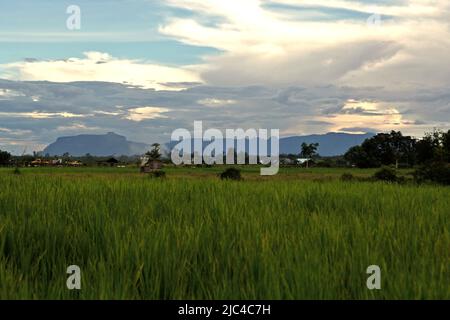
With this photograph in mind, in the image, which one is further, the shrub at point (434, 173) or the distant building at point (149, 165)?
the distant building at point (149, 165)

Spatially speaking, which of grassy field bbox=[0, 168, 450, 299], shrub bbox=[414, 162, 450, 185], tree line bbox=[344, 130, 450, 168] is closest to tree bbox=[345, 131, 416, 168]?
tree line bbox=[344, 130, 450, 168]

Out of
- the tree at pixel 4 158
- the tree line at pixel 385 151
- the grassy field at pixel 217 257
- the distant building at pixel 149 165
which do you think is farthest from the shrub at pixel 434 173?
the tree at pixel 4 158

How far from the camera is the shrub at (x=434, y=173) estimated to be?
22.7 meters

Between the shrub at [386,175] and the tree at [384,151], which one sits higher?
the tree at [384,151]

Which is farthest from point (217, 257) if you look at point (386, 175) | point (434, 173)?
point (386, 175)

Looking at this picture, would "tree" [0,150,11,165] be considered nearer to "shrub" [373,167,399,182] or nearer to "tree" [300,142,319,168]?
"tree" [300,142,319,168]

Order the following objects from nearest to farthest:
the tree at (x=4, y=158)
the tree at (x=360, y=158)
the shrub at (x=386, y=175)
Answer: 1. the shrub at (x=386, y=175)
2. the tree at (x=4, y=158)
3. the tree at (x=360, y=158)

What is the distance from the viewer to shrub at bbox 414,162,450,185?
2273 cm

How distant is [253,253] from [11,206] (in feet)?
13.9

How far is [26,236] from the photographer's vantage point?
16.9 feet

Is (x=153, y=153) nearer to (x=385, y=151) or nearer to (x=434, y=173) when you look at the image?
(x=385, y=151)

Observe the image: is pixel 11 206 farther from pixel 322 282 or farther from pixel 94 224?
pixel 322 282

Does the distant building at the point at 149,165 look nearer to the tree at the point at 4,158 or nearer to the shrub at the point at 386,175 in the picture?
the tree at the point at 4,158
